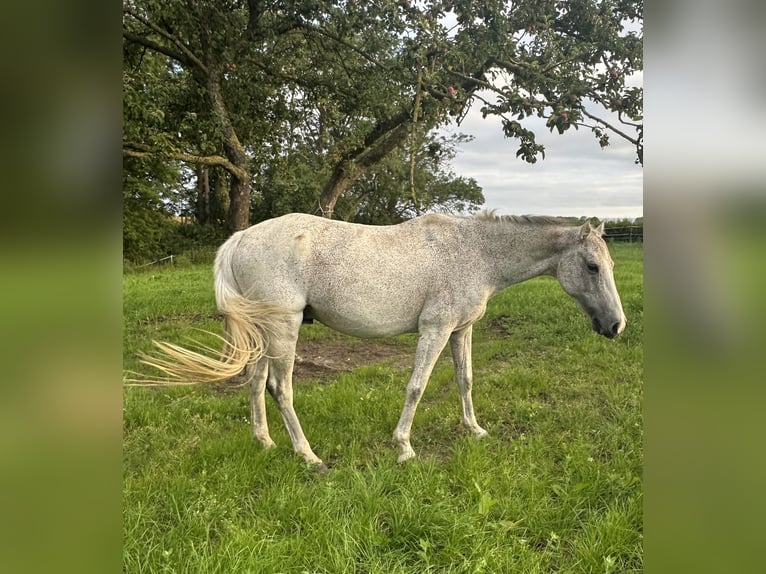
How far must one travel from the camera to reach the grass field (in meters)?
2.29

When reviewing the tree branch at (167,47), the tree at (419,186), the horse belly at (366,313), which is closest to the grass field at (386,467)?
the horse belly at (366,313)

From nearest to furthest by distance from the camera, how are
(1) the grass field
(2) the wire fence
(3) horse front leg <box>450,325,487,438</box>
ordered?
1. (1) the grass field
2. (2) the wire fence
3. (3) horse front leg <box>450,325,487,438</box>

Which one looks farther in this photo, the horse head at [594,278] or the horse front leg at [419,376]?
the horse front leg at [419,376]

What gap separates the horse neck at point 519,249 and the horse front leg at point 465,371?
0.60 m

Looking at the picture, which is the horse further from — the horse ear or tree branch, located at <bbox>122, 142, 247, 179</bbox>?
tree branch, located at <bbox>122, 142, 247, 179</bbox>

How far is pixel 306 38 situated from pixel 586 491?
417cm

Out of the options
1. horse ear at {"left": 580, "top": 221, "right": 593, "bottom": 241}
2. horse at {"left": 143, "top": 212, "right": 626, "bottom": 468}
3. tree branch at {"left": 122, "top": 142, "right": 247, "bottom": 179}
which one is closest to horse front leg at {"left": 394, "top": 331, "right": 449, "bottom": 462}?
horse at {"left": 143, "top": 212, "right": 626, "bottom": 468}

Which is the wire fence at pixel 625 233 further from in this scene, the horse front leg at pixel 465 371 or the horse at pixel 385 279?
the horse front leg at pixel 465 371

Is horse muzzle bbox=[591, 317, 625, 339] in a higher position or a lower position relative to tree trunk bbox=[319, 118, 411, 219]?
lower

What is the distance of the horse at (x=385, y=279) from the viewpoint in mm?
3170

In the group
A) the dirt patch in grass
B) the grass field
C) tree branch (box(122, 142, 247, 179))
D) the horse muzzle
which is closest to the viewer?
the grass field

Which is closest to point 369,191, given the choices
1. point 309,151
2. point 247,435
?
point 309,151

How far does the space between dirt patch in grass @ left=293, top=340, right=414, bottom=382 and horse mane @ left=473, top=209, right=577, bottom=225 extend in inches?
83.8
